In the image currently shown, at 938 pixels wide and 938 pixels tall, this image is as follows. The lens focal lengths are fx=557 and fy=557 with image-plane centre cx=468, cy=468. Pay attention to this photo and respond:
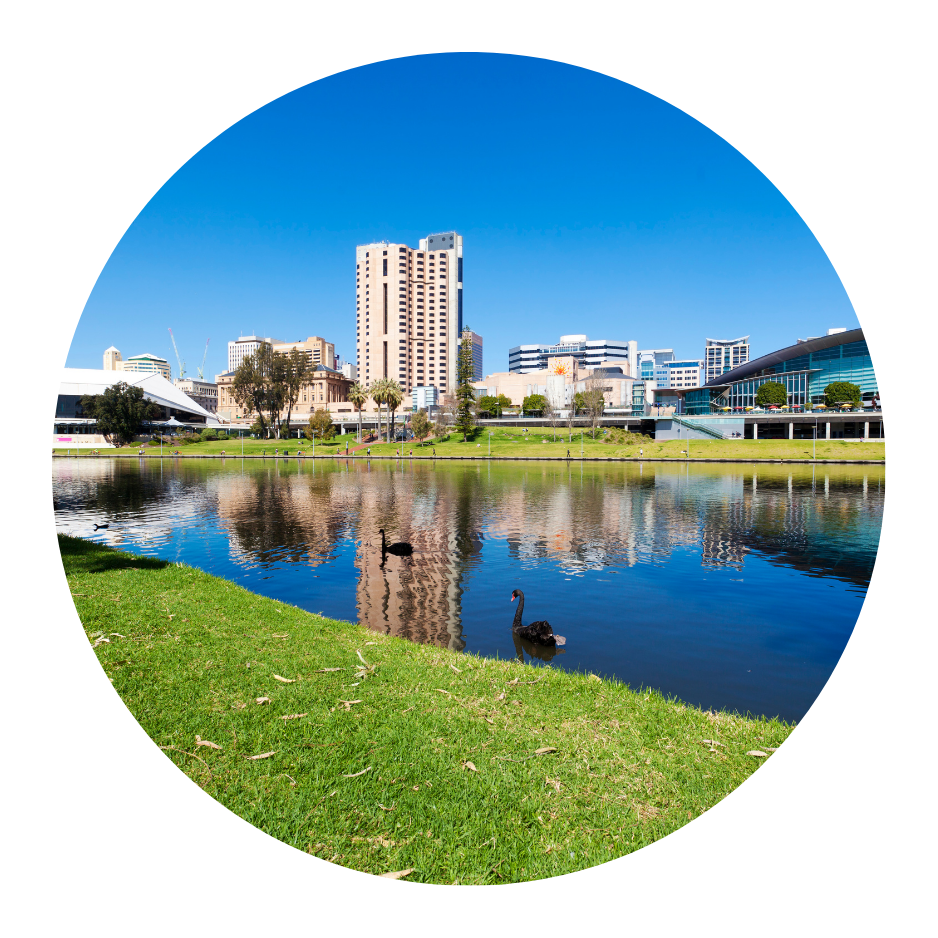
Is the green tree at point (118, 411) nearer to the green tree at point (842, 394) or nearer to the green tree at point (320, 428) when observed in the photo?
the green tree at point (320, 428)

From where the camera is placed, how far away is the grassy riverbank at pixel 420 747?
3289 mm

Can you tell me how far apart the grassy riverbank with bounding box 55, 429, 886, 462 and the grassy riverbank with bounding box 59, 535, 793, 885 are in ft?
216

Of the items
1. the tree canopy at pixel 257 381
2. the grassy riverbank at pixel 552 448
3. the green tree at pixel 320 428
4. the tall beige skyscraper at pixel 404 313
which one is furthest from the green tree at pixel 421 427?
the tall beige skyscraper at pixel 404 313

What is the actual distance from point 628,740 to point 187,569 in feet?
34.7

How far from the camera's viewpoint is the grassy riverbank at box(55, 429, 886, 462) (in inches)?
2650

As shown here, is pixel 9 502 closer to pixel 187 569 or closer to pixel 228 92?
pixel 228 92

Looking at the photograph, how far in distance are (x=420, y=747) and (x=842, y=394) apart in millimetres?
90453

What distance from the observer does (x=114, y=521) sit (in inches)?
928

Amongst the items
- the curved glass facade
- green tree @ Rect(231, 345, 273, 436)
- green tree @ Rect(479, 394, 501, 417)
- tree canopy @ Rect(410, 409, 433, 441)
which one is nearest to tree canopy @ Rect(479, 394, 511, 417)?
green tree @ Rect(479, 394, 501, 417)

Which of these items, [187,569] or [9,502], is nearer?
[9,502]

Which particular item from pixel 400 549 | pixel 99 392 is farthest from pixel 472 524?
pixel 99 392

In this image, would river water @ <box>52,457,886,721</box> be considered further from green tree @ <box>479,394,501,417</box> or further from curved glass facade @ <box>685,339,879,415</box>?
green tree @ <box>479,394,501,417</box>

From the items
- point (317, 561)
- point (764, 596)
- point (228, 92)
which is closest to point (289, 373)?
point (317, 561)

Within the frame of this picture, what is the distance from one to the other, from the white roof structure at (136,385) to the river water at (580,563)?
8735 cm
